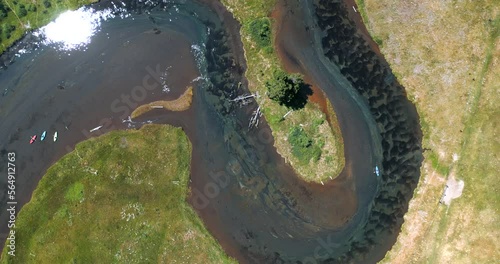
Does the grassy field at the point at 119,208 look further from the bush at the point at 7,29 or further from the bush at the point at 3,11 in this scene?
the bush at the point at 3,11

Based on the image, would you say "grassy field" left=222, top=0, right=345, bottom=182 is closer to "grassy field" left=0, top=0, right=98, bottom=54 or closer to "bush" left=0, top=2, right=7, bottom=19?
"grassy field" left=0, top=0, right=98, bottom=54

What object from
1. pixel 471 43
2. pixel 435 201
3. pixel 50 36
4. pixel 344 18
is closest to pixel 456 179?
pixel 435 201

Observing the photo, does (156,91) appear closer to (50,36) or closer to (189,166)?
(189,166)

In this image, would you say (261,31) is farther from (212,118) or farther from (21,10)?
(21,10)

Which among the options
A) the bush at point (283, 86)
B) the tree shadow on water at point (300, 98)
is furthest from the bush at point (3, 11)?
the tree shadow on water at point (300, 98)

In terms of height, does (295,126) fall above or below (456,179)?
above

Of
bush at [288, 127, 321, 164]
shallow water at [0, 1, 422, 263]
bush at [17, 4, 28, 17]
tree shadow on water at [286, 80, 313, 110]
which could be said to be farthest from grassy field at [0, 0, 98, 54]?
bush at [288, 127, 321, 164]

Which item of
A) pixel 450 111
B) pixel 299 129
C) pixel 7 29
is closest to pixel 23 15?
pixel 7 29

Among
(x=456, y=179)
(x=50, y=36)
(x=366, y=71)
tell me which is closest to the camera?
(x=456, y=179)
